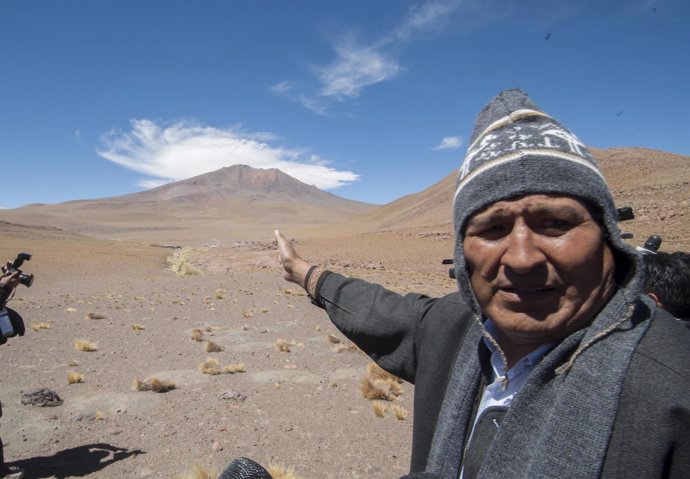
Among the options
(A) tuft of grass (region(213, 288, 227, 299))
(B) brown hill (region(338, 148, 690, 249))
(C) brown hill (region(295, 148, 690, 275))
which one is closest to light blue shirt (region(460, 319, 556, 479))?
(A) tuft of grass (region(213, 288, 227, 299))

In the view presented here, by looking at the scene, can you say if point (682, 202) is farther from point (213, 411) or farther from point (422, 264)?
point (213, 411)

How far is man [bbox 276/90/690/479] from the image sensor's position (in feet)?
3.03

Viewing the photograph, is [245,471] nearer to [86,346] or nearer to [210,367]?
[210,367]

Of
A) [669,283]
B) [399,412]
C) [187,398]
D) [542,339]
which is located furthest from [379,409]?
[542,339]

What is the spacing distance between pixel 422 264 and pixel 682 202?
20307 millimetres

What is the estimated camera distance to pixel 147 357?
9.01 meters

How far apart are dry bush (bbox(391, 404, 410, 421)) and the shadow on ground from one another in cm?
325

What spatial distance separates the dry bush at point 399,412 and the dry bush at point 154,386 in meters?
3.75

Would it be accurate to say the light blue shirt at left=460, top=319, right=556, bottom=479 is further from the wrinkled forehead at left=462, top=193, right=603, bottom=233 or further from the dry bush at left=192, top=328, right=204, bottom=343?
the dry bush at left=192, top=328, right=204, bottom=343

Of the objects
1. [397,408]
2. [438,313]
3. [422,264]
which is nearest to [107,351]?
[397,408]

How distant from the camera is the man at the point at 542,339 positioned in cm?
92

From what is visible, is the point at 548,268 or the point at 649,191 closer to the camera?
the point at 548,268

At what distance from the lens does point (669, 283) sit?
247 cm

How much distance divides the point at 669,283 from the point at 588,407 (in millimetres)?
2016
